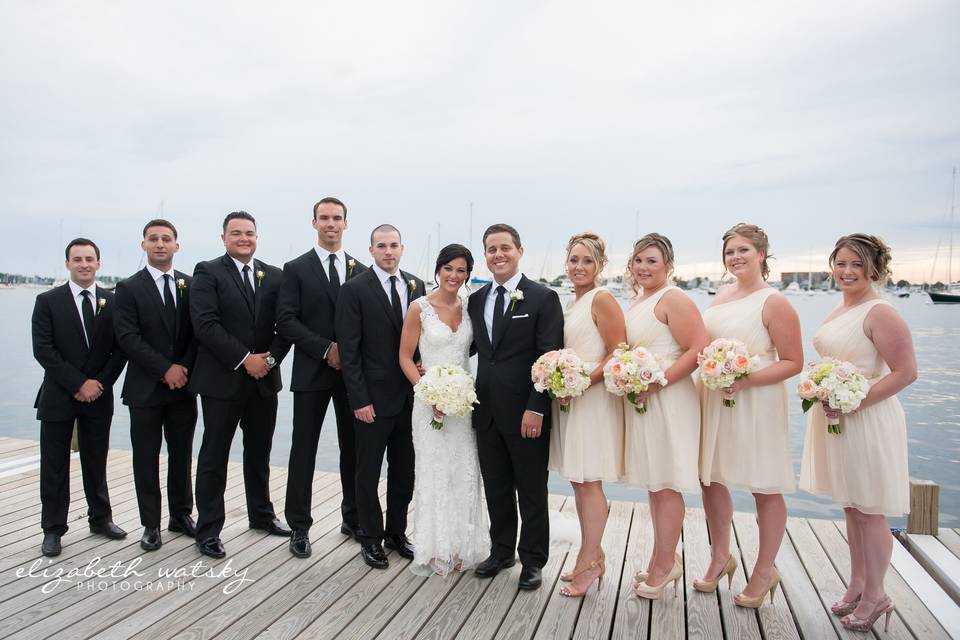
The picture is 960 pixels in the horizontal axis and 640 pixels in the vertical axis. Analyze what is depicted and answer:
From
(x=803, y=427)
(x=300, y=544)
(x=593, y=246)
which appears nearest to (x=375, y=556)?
(x=300, y=544)

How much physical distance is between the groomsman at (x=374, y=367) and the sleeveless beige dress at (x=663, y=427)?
5.63 feet

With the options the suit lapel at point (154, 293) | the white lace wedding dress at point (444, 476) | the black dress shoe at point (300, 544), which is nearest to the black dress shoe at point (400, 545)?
the white lace wedding dress at point (444, 476)

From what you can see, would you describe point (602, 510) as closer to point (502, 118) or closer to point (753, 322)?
point (753, 322)

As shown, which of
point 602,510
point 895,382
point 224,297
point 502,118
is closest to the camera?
point 895,382

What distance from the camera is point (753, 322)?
12.4 ft

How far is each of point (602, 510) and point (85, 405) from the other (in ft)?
13.7

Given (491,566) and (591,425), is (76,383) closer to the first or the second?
(491,566)

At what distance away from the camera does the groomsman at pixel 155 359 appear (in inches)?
187

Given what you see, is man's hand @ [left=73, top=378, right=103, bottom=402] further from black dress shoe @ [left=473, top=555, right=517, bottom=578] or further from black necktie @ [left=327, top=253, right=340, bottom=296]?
black dress shoe @ [left=473, top=555, right=517, bottom=578]

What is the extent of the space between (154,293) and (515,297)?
296 cm

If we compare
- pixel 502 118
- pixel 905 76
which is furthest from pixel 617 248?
pixel 905 76

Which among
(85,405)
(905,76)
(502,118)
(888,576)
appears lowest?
(888,576)

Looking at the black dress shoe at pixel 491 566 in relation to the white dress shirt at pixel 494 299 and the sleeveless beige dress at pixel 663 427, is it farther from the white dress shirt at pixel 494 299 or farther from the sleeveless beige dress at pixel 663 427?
the white dress shirt at pixel 494 299

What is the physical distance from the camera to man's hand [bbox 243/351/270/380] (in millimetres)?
4688
